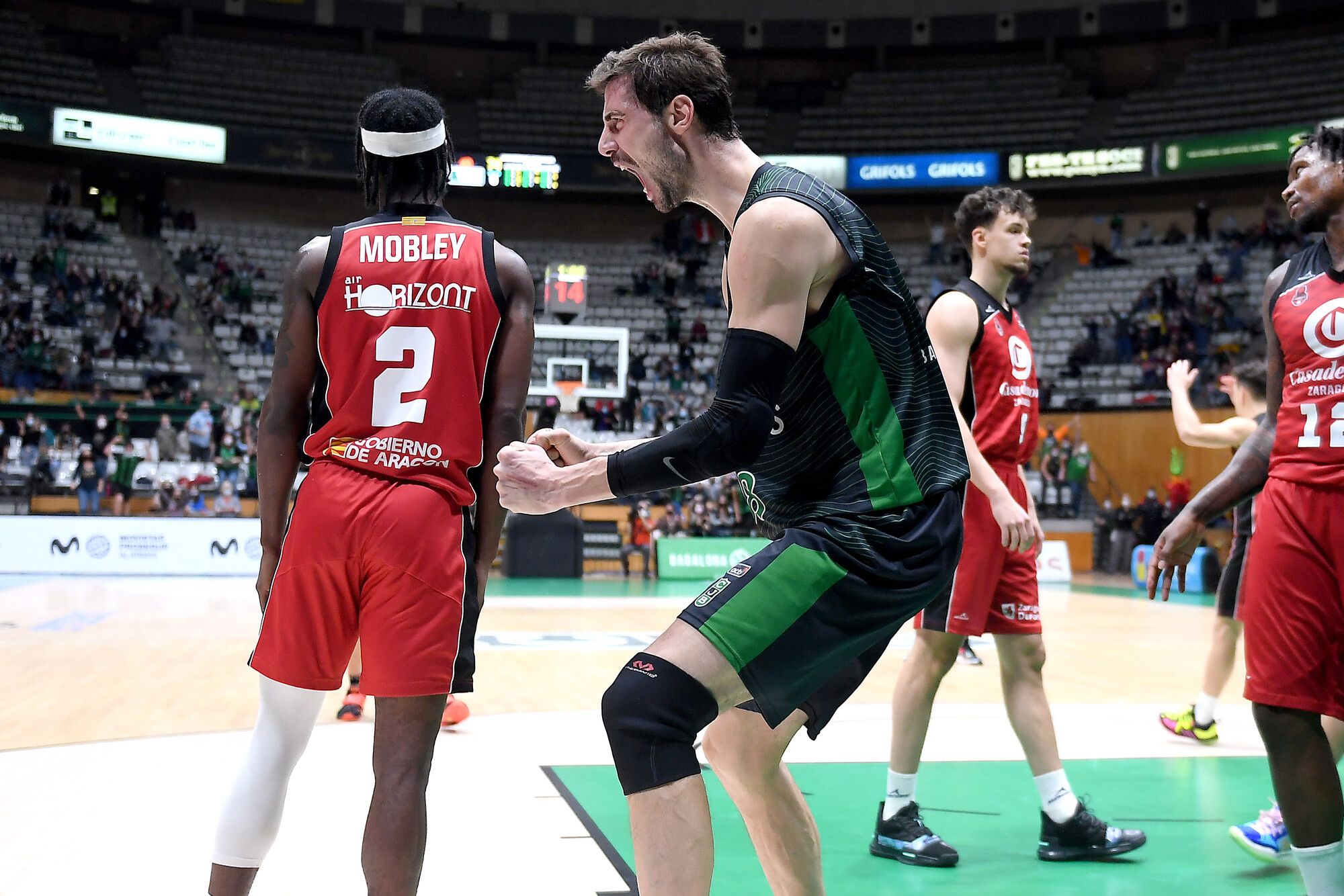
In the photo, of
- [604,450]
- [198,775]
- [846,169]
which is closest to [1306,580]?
[604,450]

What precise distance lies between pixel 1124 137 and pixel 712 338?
36.8ft

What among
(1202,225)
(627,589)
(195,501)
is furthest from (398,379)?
(1202,225)

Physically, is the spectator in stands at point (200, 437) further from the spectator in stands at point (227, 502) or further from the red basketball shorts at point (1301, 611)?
the red basketball shorts at point (1301, 611)

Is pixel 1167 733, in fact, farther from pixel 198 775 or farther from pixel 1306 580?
pixel 198 775

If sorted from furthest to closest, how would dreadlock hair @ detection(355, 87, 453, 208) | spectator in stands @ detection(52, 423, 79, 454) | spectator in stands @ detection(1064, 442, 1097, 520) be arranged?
spectator in stands @ detection(1064, 442, 1097, 520), spectator in stands @ detection(52, 423, 79, 454), dreadlock hair @ detection(355, 87, 453, 208)

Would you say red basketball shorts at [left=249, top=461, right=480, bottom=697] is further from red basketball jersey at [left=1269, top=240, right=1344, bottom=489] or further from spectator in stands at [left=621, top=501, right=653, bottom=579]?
spectator in stands at [left=621, top=501, right=653, bottom=579]

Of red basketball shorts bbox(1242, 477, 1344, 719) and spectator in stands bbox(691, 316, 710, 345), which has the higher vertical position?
spectator in stands bbox(691, 316, 710, 345)

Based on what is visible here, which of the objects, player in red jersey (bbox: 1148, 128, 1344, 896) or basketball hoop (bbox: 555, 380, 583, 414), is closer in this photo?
player in red jersey (bbox: 1148, 128, 1344, 896)

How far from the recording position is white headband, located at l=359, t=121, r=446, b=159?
2607 millimetres

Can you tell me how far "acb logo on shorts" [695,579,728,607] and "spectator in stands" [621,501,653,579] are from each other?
14.8 m

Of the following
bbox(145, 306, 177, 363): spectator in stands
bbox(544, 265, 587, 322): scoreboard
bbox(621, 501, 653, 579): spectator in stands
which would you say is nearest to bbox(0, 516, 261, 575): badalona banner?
bbox(621, 501, 653, 579): spectator in stands

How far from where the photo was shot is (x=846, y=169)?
27422 mm

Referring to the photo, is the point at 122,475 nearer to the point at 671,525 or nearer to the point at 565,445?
the point at 671,525

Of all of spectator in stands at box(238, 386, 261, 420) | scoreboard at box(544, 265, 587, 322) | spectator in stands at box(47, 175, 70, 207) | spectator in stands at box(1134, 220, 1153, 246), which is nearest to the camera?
scoreboard at box(544, 265, 587, 322)
